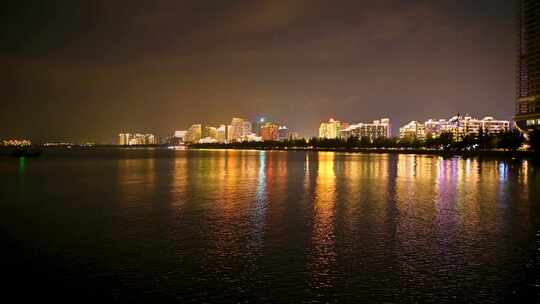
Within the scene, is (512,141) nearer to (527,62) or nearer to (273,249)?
(527,62)

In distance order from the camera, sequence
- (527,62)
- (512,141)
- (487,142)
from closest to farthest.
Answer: (512,141)
(487,142)
(527,62)

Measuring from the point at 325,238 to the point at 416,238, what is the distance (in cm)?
252

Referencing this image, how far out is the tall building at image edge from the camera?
97.6m

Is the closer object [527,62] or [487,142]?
[487,142]

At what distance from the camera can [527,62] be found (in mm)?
103188

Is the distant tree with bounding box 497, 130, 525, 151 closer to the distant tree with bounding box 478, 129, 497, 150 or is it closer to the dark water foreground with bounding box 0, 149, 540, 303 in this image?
the distant tree with bounding box 478, 129, 497, 150

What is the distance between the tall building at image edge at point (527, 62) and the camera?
97.6 m

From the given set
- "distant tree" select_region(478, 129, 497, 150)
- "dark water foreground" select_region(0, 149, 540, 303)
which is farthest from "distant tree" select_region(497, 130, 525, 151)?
"dark water foreground" select_region(0, 149, 540, 303)

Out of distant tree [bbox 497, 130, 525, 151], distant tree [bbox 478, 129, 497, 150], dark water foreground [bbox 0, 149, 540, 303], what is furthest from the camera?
distant tree [bbox 478, 129, 497, 150]

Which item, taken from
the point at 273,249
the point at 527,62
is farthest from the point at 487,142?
the point at 273,249

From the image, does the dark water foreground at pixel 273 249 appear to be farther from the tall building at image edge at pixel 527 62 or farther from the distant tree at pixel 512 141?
the tall building at image edge at pixel 527 62

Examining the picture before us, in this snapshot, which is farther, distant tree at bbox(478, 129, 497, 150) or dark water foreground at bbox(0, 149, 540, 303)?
distant tree at bbox(478, 129, 497, 150)

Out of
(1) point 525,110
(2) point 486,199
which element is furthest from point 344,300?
(1) point 525,110

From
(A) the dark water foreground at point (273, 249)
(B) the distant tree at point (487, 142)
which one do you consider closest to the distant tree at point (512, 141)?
(B) the distant tree at point (487, 142)
